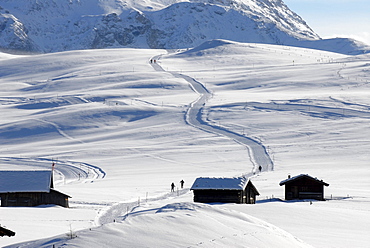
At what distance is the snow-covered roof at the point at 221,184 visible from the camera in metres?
36.4

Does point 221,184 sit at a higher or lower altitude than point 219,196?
higher

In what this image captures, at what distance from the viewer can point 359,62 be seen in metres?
140

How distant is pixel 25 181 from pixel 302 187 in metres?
15.4

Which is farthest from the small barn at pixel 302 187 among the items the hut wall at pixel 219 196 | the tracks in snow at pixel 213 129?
the tracks in snow at pixel 213 129

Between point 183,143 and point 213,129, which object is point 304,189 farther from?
point 213,129

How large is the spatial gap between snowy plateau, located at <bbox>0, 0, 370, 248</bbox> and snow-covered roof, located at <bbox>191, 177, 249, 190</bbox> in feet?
7.38

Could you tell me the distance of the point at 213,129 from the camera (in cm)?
7994

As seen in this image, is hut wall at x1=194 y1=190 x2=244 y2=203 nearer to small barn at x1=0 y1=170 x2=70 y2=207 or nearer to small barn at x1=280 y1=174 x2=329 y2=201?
small barn at x1=280 y1=174 x2=329 y2=201

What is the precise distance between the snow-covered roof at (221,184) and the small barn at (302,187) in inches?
191

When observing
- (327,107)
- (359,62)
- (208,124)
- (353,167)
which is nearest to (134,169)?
(353,167)

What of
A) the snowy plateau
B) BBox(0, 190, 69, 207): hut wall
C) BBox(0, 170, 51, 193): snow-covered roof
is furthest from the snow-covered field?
BBox(0, 170, 51, 193): snow-covered roof

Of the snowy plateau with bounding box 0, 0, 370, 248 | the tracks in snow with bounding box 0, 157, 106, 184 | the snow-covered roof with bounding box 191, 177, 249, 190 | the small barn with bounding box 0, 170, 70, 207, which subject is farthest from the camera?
the tracks in snow with bounding box 0, 157, 106, 184

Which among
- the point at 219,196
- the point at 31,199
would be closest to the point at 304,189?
the point at 219,196

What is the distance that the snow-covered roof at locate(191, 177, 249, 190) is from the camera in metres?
36.4
